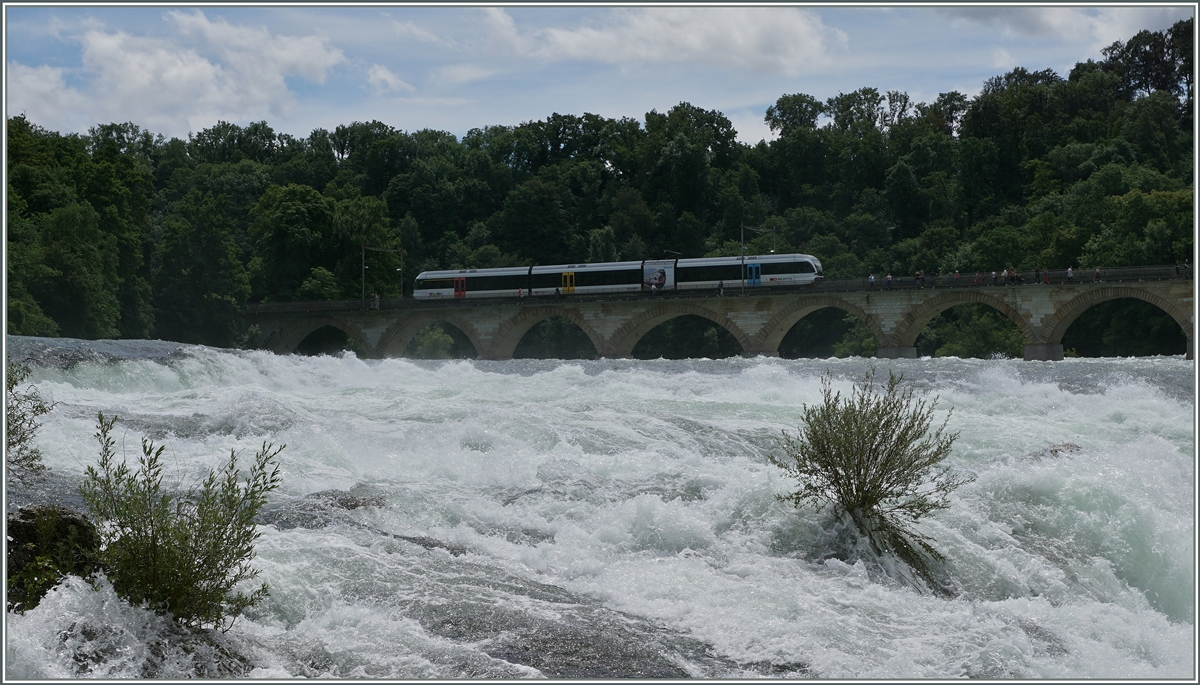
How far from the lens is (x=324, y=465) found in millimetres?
13898

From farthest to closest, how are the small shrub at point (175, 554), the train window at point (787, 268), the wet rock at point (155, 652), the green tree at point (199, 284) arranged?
the green tree at point (199, 284) → the train window at point (787, 268) → the small shrub at point (175, 554) → the wet rock at point (155, 652)

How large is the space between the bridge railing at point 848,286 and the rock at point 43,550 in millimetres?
45723

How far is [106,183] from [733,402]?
38.1 meters

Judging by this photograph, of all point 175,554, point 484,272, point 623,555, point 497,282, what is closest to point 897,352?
point 497,282

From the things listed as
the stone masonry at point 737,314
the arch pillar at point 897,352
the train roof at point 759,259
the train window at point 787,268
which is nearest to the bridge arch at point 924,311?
the stone masonry at point 737,314

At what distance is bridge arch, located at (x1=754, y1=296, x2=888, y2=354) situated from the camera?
52375 mm

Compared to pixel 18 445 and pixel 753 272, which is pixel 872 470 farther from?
pixel 753 272

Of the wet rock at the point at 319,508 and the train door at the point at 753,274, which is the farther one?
the train door at the point at 753,274

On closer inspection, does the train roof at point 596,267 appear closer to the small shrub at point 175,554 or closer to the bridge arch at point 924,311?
the bridge arch at point 924,311

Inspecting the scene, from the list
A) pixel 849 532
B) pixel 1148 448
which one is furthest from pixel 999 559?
pixel 1148 448

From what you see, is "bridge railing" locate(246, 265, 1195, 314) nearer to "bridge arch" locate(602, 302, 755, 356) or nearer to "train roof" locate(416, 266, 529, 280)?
"bridge arch" locate(602, 302, 755, 356)

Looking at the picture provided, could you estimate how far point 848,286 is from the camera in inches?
2057

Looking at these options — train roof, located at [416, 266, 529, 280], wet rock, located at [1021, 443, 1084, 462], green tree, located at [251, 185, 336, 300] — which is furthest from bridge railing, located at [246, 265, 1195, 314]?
wet rock, located at [1021, 443, 1084, 462]

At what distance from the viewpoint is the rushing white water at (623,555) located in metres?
7.91
